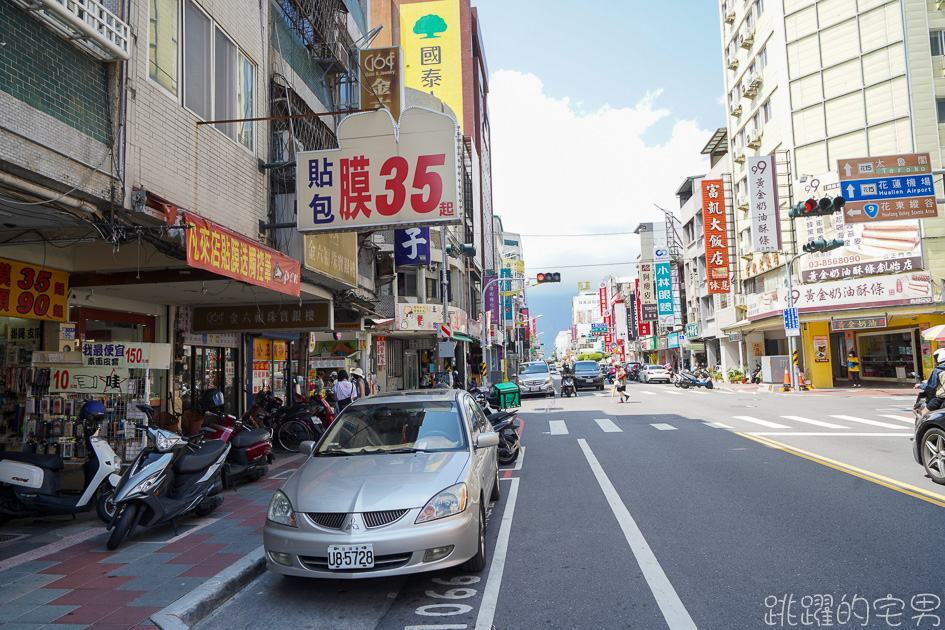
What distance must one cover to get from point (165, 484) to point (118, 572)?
1447mm

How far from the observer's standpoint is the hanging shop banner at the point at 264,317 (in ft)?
42.9

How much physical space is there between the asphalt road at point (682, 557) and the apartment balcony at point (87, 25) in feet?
18.7

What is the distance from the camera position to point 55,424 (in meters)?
7.87

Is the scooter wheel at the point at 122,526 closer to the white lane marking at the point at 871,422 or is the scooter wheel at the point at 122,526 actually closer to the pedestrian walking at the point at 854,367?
the white lane marking at the point at 871,422

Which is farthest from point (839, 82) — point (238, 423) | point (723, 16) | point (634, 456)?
point (238, 423)

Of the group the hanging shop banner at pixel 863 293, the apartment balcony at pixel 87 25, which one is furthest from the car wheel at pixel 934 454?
the hanging shop banner at pixel 863 293

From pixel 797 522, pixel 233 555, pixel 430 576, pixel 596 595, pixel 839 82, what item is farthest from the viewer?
pixel 839 82

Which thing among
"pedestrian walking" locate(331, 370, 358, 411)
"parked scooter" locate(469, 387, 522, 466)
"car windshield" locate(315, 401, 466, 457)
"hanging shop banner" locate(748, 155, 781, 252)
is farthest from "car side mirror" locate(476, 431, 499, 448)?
"hanging shop banner" locate(748, 155, 781, 252)

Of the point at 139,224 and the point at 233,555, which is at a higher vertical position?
the point at 139,224

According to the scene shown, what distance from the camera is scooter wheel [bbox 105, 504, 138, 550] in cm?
591

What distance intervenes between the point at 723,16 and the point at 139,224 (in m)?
45.4

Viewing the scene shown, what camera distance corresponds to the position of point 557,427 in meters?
16.3

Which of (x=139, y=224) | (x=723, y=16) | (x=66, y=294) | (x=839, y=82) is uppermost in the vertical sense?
(x=723, y=16)

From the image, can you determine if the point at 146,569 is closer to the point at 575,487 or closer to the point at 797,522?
the point at 575,487
